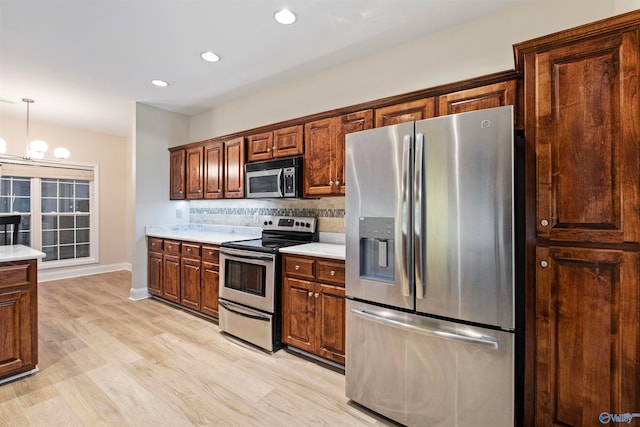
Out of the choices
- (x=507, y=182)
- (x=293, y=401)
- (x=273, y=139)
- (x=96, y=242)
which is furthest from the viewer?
(x=96, y=242)

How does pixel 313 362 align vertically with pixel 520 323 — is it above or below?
below

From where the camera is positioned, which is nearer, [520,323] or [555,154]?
[555,154]

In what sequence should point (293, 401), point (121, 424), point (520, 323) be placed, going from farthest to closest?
point (293, 401) < point (121, 424) < point (520, 323)

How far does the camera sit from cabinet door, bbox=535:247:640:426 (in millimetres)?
1328

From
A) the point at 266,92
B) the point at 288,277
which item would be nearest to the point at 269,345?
the point at 288,277

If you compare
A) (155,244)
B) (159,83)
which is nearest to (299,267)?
(155,244)

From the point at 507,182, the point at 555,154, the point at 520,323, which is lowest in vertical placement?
the point at 520,323

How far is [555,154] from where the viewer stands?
1.47m

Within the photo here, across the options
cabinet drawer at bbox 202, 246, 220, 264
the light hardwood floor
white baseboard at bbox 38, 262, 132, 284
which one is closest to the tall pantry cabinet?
the light hardwood floor

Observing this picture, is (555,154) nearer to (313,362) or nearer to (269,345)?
(313,362)

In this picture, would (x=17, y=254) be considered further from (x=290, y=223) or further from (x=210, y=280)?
(x=290, y=223)

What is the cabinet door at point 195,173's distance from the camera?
4057 mm

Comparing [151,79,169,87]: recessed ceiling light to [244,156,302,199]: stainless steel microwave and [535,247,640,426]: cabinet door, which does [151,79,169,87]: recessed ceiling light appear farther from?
[535,247,640,426]: cabinet door

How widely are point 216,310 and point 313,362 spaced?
132 centimetres
